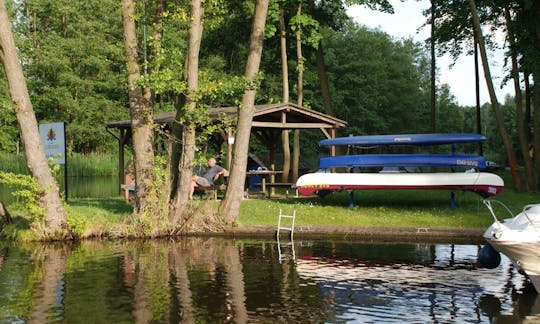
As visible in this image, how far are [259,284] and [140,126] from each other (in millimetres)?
7913

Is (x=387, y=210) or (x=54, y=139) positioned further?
(x=387, y=210)

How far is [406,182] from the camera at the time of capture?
20.8m

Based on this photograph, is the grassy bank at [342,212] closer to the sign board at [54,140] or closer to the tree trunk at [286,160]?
the sign board at [54,140]

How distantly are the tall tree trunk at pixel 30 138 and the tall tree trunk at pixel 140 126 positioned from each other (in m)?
2.02

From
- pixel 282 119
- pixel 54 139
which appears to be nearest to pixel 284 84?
pixel 282 119

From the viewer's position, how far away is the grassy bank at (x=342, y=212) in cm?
1748

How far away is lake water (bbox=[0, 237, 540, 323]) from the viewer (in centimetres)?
961

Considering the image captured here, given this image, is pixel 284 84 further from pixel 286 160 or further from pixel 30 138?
pixel 30 138

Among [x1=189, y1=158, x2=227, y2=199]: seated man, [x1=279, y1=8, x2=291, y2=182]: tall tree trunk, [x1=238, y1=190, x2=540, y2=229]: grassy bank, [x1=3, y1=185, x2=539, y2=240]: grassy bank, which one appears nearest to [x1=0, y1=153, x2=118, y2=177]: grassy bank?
[x1=279, y1=8, x2=291, y2=182]: tall tree trunk

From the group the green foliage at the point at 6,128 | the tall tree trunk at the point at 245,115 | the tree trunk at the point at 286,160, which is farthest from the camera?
the green foliage at the point at 6,128

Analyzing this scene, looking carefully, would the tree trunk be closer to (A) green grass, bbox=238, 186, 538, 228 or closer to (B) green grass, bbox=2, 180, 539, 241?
(A) green grass, bbox=238, 186, 538, 228

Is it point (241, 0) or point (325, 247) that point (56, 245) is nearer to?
point (325, 247)

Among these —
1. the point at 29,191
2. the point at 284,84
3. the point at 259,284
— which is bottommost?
the point at 259,284

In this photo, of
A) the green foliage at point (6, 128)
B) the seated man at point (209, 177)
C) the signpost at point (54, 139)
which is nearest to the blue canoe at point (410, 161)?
the seated man at point (209, 177)
